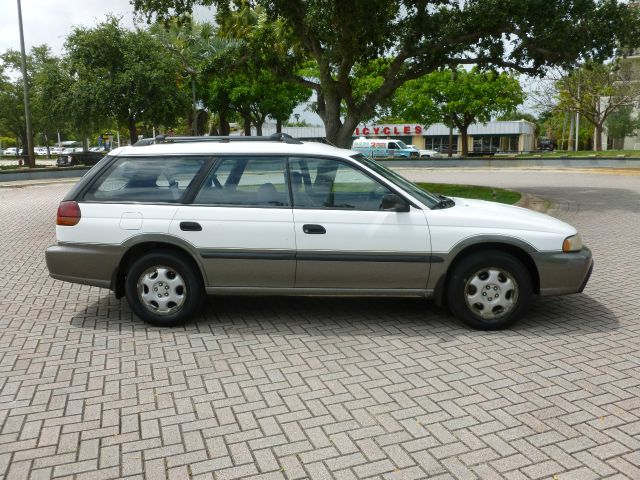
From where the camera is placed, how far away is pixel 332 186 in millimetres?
5367

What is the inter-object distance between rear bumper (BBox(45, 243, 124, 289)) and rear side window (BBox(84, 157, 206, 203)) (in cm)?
46

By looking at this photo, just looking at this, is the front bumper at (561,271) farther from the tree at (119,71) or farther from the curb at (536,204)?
the tree at (119,71)

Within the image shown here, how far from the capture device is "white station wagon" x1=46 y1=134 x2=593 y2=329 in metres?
5.22

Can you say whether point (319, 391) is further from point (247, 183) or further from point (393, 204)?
point (247, 183)

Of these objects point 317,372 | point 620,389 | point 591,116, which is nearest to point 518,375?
point 620,389

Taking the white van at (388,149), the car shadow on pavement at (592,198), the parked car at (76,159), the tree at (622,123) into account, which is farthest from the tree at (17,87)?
the tree at (622,123)

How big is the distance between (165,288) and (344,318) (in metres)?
1.68

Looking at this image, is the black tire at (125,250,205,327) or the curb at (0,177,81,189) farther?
the curb at (0,177,81,189)

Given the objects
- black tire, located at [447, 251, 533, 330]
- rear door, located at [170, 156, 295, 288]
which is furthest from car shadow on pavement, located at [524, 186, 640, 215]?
rear door, located at [170, 156, 295, 288]

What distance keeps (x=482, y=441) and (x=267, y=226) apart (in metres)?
2.64

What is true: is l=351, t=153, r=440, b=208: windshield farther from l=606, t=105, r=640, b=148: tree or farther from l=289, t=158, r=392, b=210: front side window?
l=606, t=105, r=640, b=148: tree

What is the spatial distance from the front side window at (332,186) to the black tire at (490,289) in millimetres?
949

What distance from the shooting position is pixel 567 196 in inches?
660

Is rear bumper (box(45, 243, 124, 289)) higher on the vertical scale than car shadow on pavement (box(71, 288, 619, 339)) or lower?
higher
